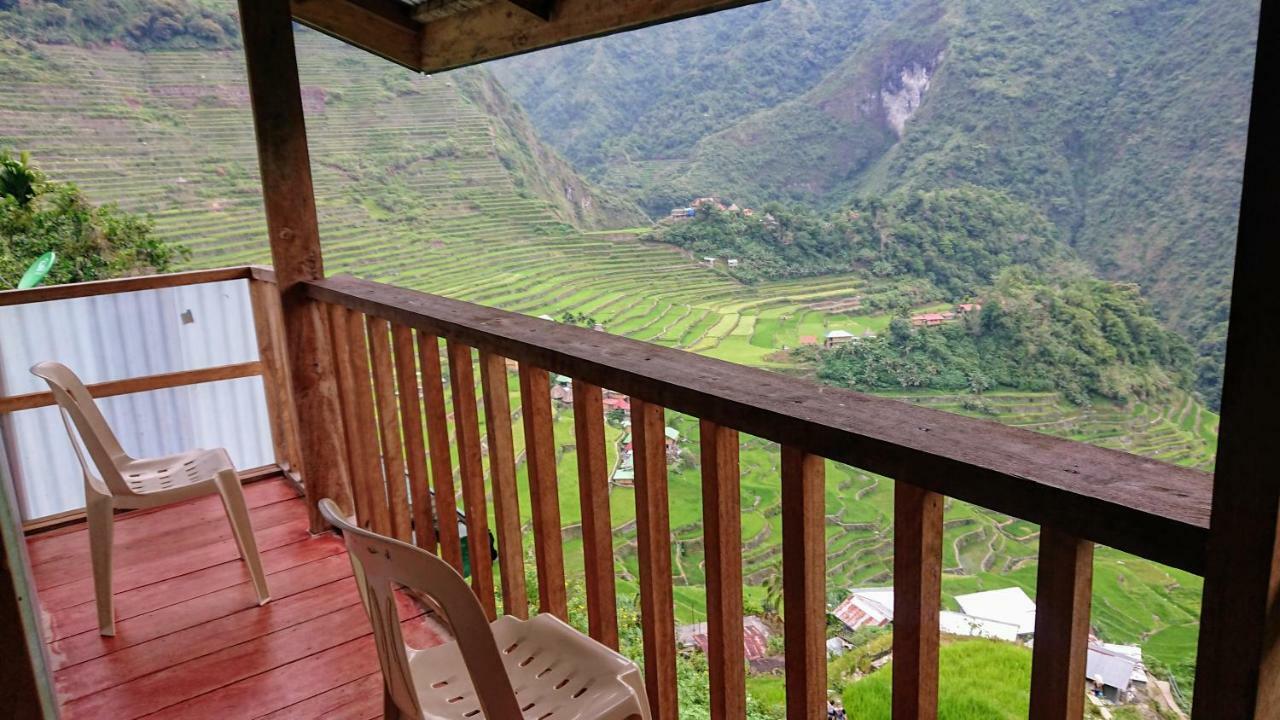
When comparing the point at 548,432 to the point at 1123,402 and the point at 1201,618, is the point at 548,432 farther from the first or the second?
the point at 1123,402

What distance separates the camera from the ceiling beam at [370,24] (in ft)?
10.9

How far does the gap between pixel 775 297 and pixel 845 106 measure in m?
6.28

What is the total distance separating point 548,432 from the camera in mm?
1877

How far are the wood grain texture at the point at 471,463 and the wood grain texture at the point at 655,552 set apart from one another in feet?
2.12

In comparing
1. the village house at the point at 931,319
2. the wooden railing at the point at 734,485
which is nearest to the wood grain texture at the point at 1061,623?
the wooden railing at the point at 734,485

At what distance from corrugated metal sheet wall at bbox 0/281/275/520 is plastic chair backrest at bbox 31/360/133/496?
40.9 inches

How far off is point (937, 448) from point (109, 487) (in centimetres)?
264

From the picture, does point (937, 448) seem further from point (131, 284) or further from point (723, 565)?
point (131, 284)

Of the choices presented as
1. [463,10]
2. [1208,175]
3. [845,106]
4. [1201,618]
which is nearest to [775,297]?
[845,106]

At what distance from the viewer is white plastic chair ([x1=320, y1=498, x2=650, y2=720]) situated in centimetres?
106

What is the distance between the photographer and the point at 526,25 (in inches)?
117

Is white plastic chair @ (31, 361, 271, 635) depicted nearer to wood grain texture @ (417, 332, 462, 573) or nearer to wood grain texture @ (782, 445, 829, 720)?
wood grain texture @ (417, 332, 462, 573)

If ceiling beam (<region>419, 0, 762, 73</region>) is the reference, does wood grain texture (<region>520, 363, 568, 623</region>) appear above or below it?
below

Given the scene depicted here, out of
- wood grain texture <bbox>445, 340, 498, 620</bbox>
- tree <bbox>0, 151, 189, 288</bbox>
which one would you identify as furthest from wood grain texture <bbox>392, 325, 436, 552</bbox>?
tree <bbox>0, 151, 189, 288</bbox>
